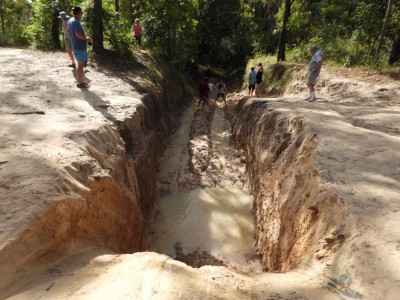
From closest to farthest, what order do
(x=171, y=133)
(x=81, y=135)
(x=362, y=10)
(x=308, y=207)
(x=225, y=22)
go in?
1. (x=308, y=207)
2. (x=81, y=135)
3. (x=171, y=133)
4. (x=362, y=10)
5. (x=225, y=22)

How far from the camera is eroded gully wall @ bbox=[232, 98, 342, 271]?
4170mm

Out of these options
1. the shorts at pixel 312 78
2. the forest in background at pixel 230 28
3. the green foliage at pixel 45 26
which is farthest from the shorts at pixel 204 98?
the green foliage at pixel 45 26

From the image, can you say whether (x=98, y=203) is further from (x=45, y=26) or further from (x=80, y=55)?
(x=45, y=26)

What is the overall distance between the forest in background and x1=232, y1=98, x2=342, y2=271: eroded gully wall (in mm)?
7373

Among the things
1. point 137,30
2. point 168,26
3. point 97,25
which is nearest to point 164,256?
point 97,25

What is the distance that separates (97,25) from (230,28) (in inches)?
613

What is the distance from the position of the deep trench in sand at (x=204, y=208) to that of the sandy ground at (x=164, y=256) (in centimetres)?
277

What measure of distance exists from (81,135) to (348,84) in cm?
970

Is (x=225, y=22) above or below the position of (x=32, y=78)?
above

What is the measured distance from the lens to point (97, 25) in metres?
11.7

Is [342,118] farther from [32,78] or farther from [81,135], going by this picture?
[32,78]

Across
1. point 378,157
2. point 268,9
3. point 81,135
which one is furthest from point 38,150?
point 268,9

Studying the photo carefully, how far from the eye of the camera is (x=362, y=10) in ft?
52.5

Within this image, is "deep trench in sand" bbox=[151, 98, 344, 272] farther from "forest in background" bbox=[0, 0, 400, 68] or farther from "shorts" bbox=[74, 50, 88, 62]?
"forest in background" bbox=[0, 0, 400, 68]
